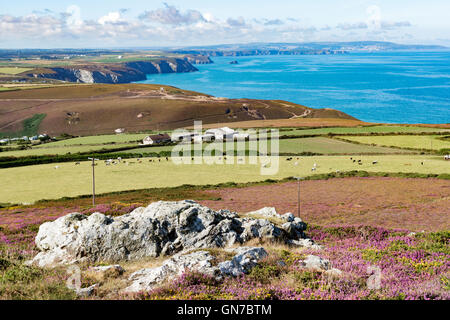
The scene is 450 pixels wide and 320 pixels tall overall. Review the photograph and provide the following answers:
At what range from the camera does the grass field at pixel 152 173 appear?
164 ft

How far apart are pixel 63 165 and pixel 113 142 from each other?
2618 centimetres

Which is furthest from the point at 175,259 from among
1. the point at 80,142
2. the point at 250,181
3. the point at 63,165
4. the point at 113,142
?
the point at 80,142

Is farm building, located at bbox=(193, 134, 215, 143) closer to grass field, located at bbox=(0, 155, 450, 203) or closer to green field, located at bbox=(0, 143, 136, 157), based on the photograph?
green field, located at bbox=(0, 143, 136, 157)

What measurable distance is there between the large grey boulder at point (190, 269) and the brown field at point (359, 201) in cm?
1767

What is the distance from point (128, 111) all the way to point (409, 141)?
10251 cm

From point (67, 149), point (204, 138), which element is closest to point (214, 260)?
point (67, 149)

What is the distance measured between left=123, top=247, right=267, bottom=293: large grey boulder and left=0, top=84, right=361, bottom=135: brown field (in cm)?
11283

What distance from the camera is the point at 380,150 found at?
73438 mm

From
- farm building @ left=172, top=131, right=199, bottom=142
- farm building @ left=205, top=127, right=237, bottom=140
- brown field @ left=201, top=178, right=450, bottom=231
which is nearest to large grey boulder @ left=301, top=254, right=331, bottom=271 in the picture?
brown field @ left=201, top=178, right=450, bottom=231

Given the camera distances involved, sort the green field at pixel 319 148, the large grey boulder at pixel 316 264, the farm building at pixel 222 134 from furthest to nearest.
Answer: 1. the farm building at pixel 222 134
2. the green field at pixel 319 148
3. the large grey boulder at pixel 316 264

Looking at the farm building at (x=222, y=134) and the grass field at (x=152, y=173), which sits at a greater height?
the farm building at (x=222, y=134)

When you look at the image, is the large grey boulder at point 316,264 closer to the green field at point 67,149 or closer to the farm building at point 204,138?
the green field at point 67,149

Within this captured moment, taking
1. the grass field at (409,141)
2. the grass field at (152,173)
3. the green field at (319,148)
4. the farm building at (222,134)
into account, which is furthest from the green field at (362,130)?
the grass field at (152,173)

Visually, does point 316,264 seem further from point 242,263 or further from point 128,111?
point 128,111
